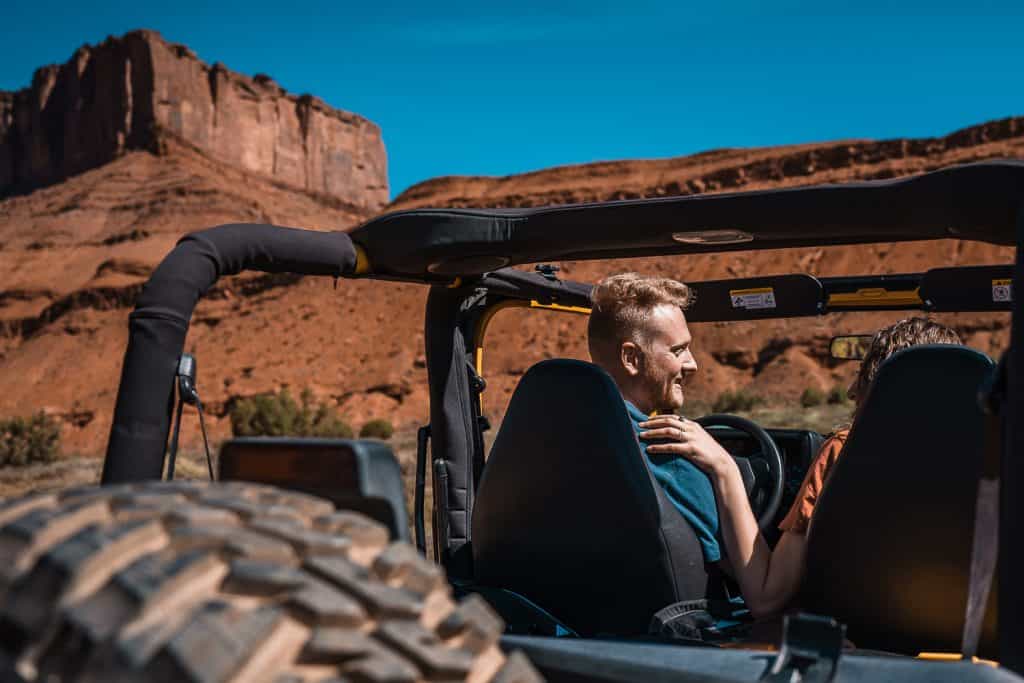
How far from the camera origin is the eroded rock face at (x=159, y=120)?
207ft

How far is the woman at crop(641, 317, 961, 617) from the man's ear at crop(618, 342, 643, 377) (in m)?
0.33

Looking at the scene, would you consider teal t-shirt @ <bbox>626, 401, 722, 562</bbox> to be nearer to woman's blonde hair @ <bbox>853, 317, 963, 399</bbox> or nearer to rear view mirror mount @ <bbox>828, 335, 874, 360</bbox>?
woman's blonde hair @ <bbox>853, 317, 963, 399</bbox>

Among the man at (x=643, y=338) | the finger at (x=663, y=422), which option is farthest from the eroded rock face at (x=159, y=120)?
the finger at (x=663, y=422)

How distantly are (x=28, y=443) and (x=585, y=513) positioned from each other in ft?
94.0

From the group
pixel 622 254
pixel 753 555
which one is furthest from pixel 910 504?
pixel 622 254

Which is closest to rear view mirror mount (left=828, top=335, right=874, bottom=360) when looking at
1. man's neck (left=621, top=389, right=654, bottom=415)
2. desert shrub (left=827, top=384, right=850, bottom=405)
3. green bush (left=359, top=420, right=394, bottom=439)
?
man's neck (left=621, top=389, right=654, bottom=415)

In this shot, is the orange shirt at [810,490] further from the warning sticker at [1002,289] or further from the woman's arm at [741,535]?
the warning sticker at [1002,289]

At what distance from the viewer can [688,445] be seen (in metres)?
2.75

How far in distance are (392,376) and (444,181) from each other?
22.7m

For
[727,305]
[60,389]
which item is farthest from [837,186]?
[60,389]

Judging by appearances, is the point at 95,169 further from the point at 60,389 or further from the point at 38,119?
the point at 60,389

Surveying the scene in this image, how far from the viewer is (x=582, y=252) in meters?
3.28

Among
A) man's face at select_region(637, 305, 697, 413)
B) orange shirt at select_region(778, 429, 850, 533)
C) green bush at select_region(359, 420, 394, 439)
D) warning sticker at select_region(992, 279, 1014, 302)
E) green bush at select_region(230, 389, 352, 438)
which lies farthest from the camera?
green bush at select_region(230, 389, 352, 438)

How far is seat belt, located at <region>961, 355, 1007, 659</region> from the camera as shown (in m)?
1.78
